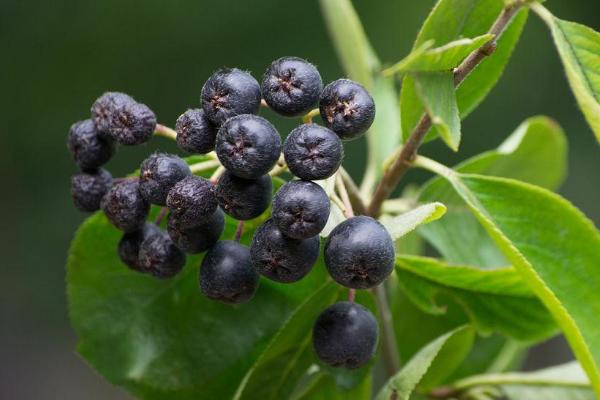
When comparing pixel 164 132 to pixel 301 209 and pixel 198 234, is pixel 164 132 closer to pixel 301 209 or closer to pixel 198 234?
pixel 198 234

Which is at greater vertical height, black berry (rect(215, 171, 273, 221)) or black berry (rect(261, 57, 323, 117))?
black berry (rect(261, 57, 323, 117))

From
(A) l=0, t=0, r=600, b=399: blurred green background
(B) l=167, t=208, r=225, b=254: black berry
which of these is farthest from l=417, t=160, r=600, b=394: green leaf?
(A) l=0, t=0, r=600, b=399: blurred green background

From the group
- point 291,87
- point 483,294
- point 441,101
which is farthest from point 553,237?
point 291,87

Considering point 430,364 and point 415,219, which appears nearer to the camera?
point 415,219

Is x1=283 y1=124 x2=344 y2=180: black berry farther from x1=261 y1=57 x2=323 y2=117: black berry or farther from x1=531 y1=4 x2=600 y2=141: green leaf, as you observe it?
x1=531 y1=4 x2=600 y2=141: green leaf

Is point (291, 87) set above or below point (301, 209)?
above
